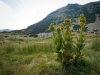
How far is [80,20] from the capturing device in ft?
22.4

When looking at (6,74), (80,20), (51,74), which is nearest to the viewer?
(51,74)

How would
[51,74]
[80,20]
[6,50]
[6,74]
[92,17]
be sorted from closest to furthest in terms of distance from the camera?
1. [51,74]
2. [80,20]
3. [6,74]
4. [6,50]
5. [92,17]

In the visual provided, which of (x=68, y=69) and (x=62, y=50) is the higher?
(x=62, y=50)

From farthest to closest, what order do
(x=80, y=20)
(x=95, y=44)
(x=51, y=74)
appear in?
1. (x=95, y=44)
2. (x=80, y=20)
3. (x=51, y=74)

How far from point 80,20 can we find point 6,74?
191 inches

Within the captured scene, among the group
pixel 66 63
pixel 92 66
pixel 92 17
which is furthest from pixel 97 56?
pixel 92 17

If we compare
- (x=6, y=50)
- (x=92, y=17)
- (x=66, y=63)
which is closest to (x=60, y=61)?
(x=66, y=63)

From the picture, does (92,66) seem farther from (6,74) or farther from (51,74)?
(6,74)

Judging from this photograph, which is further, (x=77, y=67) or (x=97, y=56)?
(x=97, y=56)

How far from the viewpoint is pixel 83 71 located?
6367mm

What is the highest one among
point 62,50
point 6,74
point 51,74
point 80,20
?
point 80,20

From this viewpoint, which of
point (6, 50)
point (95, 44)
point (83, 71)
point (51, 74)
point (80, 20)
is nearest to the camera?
point (51, 74)

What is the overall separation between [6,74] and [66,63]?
345 centimetres

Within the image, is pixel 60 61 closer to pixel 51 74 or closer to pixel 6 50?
pixel 51 74
